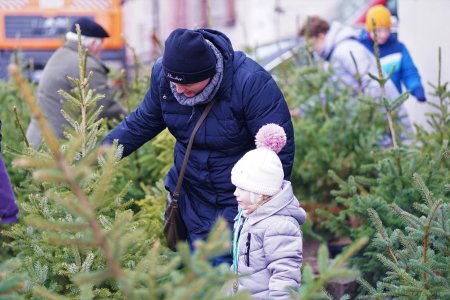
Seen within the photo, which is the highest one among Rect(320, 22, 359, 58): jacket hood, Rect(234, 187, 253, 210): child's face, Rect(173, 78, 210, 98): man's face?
Rect(173, 78, 210, 98): man's face

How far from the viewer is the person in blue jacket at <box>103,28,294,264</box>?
3523mm

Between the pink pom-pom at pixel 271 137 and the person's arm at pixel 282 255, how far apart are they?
12.2 inches

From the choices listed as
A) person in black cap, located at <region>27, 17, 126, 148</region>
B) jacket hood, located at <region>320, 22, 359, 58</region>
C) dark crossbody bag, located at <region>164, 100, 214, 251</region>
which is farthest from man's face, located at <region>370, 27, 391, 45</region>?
dark crossbody bag, located at <region>164, 100, 214, 251</region>

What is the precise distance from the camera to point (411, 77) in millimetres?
6480

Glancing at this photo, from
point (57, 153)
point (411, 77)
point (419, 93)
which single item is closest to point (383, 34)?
point (411, 77)

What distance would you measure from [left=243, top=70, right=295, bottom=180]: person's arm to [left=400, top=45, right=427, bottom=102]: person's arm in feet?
9.06

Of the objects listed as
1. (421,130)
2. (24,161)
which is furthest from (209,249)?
(421,130)

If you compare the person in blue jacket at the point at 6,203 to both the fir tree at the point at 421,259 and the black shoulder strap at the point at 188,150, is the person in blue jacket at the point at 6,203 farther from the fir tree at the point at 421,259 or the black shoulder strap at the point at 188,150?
the fir tree at the point at 421,259

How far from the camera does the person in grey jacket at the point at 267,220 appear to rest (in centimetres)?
324

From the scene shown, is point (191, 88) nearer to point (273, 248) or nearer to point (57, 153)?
point (273, 248)

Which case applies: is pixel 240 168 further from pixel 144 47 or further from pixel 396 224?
pixel 144 47

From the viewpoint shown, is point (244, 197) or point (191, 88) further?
point (191, 88)

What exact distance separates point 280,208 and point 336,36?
13.1 feet

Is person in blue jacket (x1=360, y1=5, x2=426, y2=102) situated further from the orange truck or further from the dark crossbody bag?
the orange truck
